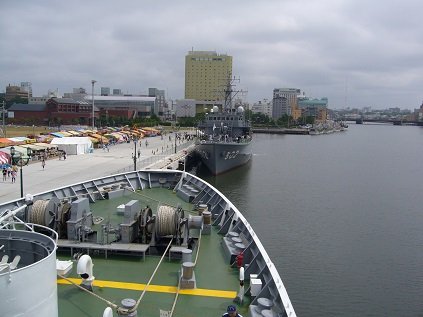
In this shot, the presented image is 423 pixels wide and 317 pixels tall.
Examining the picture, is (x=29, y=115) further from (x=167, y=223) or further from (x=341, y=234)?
(x=167, y=223)

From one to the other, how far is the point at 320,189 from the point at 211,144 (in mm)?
15757

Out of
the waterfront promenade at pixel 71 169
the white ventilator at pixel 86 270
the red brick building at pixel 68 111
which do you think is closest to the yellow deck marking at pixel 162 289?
the white ventilator at pixel 86 270

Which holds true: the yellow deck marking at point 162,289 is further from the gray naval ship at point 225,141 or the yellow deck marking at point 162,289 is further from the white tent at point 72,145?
the white tent at point 72,145

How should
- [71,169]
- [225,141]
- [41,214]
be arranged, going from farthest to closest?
[225,141] → [71,169] → [41,214]

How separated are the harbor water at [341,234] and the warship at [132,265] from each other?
7652 mm

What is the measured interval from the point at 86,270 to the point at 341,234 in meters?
22.7

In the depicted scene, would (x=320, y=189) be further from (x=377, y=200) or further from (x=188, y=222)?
(x=188, y=222)

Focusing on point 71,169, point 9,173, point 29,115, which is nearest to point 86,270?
point 9,173

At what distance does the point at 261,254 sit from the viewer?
10.1 meters

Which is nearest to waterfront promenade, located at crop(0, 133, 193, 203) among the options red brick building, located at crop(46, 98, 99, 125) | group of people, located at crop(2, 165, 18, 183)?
group of people, located at crop(2, 165, 18, 183)

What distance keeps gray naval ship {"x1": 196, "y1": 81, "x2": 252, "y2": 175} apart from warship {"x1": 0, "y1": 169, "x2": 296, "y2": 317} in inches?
1495

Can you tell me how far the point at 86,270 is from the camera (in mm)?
8578

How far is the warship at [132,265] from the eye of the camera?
553 cm

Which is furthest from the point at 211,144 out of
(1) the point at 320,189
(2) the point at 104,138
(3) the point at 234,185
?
(2) the point at 104,138
